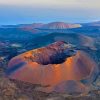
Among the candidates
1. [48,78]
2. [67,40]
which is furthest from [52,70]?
[67,40]

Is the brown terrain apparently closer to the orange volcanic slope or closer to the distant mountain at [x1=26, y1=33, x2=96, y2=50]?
the orange volcanic slope

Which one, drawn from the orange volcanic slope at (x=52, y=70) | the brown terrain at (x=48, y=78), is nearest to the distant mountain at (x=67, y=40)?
the brown terrain at (x=48, y=78)

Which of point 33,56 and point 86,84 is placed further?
point 33,56

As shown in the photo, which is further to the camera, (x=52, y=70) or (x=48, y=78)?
(x=52, y=70)

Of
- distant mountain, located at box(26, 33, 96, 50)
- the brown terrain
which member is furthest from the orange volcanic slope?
distant mountain, located at box(26, 33, 96, 50)

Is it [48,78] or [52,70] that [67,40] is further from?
[48,78]

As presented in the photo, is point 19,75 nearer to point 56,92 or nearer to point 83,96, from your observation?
point 56,92

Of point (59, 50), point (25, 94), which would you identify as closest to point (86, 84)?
point (25, 94)

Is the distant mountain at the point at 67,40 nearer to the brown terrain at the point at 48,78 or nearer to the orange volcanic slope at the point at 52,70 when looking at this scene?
the brown terrain at the point at 48,78
